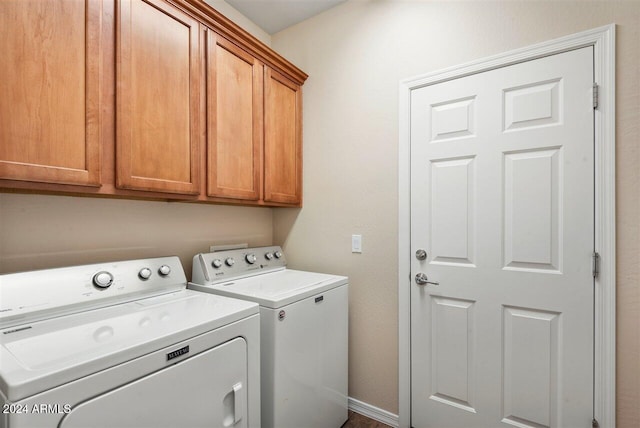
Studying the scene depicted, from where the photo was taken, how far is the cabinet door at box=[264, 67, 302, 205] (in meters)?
2.00

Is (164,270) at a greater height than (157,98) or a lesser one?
lesser

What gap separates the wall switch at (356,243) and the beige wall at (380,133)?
35mm

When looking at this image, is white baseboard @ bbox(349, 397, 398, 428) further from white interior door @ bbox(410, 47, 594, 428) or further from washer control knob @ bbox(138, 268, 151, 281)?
washer control knob @ bbox(138, 268, 151, 281)

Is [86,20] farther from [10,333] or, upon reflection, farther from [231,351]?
[231,351]

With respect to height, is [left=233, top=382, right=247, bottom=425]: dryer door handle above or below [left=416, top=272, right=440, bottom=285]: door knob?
below

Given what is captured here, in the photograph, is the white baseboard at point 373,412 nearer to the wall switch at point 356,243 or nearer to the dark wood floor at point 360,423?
the dark wood floor at point 360,423

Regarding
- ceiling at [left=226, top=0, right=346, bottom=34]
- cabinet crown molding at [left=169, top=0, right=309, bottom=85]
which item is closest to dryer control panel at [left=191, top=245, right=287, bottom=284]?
cabinet crown molding at [left=169, top=0, right=309, bottom=85]

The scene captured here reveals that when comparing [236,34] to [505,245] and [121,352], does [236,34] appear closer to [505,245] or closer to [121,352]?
[121,352]

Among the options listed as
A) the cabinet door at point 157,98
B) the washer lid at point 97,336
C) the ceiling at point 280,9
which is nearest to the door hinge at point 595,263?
the washer lid at point 97,336

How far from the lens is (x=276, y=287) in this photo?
1.67 meters

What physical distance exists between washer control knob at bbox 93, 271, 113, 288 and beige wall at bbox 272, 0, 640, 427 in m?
1.25

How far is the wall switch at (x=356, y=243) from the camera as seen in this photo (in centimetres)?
207

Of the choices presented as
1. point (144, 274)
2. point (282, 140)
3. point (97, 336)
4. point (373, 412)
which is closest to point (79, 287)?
point (144, 274)

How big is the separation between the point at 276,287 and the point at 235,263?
1.21 ft
